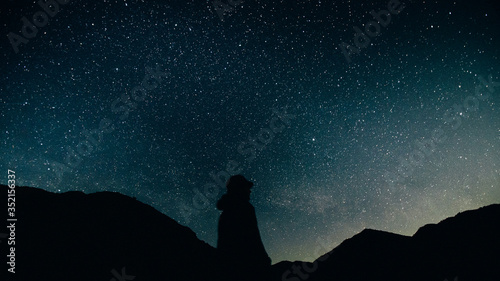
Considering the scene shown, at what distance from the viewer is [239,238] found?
3486 mm

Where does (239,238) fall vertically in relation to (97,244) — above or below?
below

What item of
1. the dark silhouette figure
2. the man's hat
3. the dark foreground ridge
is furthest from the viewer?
the dark foreground ridge

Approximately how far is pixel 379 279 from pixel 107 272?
4482cm

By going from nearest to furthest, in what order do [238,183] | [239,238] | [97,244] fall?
[239,238], [238,183], [97,244]

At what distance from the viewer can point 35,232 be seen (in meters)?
5.34

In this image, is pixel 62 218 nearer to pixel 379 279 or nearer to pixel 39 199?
pixel 39 199

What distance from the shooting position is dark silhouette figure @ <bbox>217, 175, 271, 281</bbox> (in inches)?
136

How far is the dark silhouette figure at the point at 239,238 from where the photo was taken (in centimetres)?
345

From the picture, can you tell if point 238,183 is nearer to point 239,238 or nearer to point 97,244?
point 239,238

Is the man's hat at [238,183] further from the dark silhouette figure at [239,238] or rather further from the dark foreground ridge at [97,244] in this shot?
the dark foreground ridge at [97,244]
